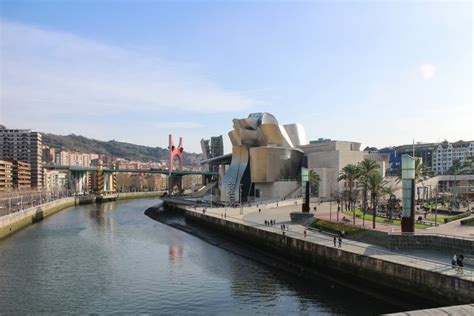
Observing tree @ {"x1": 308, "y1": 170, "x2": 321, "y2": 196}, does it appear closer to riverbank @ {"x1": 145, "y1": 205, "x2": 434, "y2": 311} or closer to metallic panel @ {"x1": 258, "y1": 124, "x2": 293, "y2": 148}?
metallic panel @ {"x1": 258, "y1": 124, "x2": 293, "y2": 148}

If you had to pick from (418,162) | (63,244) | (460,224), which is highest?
(418,162)

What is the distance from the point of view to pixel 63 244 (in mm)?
37438

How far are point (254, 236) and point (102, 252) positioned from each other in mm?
12568

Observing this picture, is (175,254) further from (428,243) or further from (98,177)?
(98,177)

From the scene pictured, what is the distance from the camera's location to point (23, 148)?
133375mm

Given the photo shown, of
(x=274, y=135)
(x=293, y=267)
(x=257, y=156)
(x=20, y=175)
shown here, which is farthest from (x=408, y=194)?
(x=20, y=175)

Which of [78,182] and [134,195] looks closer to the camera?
[134,195]

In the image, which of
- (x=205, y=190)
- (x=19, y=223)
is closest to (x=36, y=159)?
(x=205, y=190)

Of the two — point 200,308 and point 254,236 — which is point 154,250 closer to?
point 254,236

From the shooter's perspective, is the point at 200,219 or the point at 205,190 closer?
the point at 200,219

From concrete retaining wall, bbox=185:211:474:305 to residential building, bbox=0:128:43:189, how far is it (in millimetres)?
113802

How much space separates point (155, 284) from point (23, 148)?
127 meters

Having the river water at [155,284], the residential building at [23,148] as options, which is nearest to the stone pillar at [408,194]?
the river water at [155,284]

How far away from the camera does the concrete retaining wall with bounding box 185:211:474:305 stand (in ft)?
57.6
